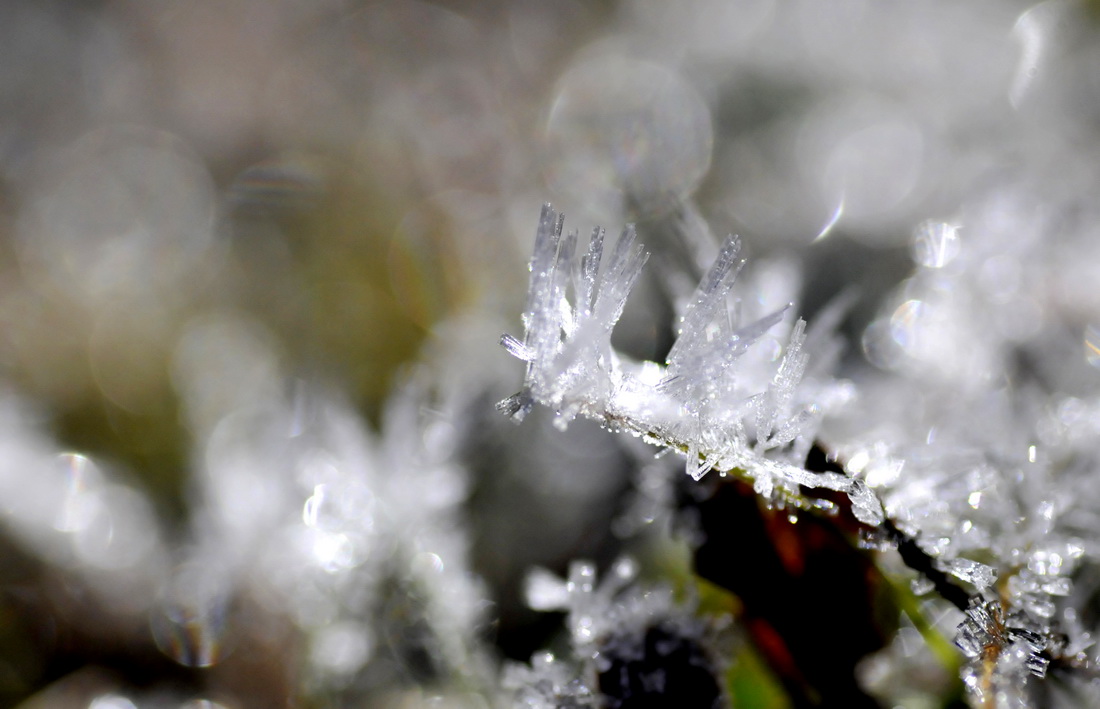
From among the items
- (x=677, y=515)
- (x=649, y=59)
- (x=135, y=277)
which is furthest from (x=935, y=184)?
(x=135, y=277)

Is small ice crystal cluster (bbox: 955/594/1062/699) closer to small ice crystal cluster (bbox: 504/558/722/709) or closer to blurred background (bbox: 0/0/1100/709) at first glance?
small ice crystal cluster (bbox: 504/558/722/709)

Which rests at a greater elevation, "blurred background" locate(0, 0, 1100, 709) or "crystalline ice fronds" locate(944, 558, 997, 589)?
"blurred background" locate(0, 0, 1100, 709)

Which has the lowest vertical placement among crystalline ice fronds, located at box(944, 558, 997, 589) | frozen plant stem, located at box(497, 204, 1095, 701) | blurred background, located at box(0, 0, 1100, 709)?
crystalline ice fronds, located at box(944, 558, 997, 589)

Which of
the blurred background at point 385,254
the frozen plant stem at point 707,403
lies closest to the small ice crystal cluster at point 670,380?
the frozen plant stem at point 707,403

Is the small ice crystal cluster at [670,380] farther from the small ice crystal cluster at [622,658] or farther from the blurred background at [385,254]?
the blurred background at [385,254]

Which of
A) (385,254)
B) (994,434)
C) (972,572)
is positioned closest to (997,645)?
(972,572)

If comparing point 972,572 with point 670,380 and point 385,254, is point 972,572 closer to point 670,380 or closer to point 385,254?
point 670,380

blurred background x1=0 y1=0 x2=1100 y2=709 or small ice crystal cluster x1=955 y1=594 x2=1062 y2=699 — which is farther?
blurred background x1=0 y1=0 x2=1100 y2=709

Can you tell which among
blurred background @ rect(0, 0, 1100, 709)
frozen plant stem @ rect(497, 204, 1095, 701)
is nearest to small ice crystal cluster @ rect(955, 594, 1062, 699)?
frozen plant stem @ rect(497, 204, 1095, 701)
